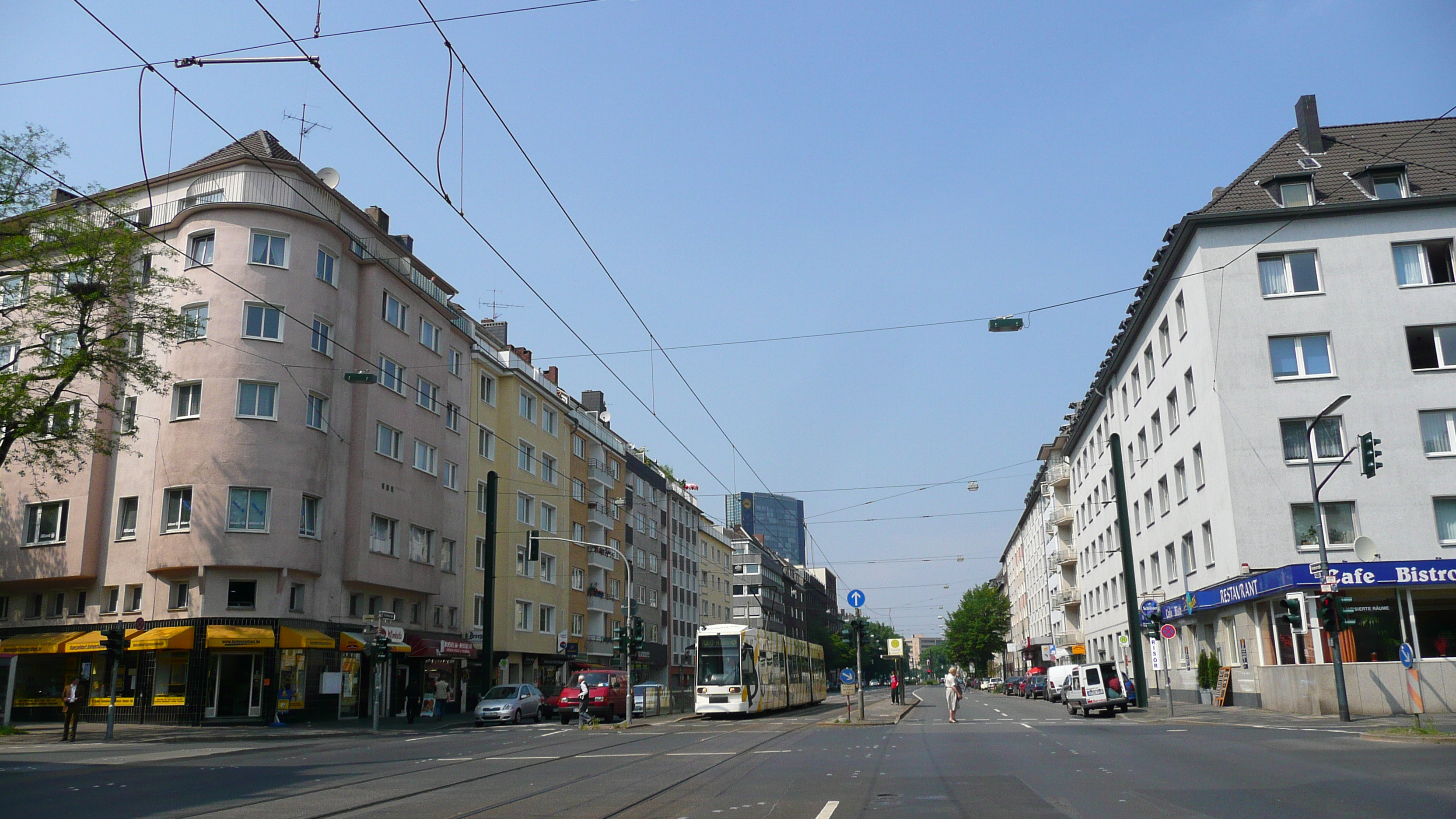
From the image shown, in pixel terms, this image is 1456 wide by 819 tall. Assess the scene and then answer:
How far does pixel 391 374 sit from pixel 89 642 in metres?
14.1

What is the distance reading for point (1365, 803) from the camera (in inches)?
427

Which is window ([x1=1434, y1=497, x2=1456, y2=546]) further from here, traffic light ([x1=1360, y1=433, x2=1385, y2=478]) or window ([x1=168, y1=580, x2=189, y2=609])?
window ([x1=168, y1=580, x2=189, y2=609])

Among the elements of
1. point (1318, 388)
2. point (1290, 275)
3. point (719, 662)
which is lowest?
point (719, 662)

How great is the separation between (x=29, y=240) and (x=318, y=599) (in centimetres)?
1441

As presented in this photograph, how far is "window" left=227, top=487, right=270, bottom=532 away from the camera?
35.3 m

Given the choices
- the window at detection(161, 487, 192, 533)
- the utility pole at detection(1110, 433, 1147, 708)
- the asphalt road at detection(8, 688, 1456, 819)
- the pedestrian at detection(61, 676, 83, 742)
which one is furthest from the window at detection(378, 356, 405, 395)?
the utility pole at detection(1110, 433, 1147, 708)

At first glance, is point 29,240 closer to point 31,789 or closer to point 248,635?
point 248,635

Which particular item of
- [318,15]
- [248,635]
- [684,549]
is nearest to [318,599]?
[248,635]

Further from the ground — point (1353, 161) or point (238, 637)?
point (1353, 161)

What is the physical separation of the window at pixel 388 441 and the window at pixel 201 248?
863 cm

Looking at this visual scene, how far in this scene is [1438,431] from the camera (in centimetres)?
3434

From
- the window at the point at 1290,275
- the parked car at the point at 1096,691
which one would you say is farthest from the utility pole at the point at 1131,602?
the window at the point at 1290,275

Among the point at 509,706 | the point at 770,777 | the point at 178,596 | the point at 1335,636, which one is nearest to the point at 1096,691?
the point at 1335,636

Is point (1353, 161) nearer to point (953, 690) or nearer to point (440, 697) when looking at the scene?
point (953, 690)
